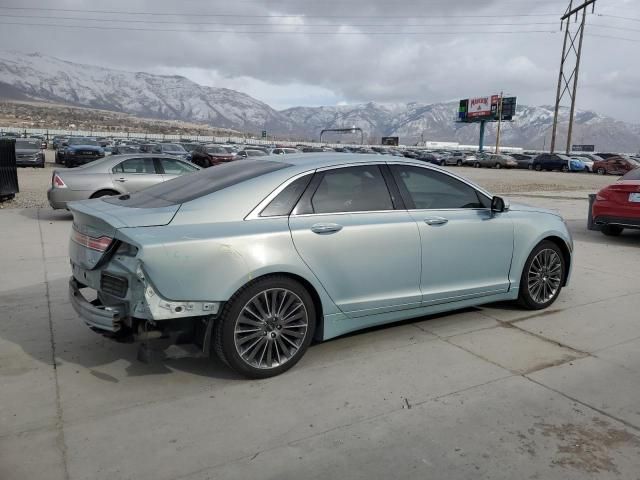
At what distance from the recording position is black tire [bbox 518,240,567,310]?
5293 mm

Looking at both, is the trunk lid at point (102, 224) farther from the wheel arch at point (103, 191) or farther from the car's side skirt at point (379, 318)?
the wheel arch at point (103, 191)

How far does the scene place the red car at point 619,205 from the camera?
910cm

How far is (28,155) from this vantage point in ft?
92.8

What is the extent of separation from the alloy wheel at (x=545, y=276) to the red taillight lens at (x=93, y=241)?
3.89 metres

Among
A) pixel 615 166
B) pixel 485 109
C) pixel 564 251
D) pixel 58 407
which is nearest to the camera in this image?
pixel 58 407

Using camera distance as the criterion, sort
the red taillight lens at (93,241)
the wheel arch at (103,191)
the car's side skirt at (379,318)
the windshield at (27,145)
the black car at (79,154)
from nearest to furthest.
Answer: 1. the red taillight lens at (93,241)
2. the car's side skirt at (379,318)
3. the wheel arch at (103,191)
4. the black car at (79,154)
5. the windshield at (27,145)

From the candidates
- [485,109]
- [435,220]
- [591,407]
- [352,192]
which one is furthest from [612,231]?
[485,109]

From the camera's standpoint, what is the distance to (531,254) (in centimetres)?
530

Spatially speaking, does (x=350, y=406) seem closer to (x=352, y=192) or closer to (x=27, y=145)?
(x=352, y=192)

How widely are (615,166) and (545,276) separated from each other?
42.0 m

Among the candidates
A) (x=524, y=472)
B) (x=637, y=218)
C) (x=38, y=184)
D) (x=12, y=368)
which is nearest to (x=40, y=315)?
(x=12, y=368)

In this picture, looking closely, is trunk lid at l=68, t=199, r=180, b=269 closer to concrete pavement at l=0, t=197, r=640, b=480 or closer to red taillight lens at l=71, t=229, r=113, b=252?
red taillight lens at l=71, t=229, r=113, b=252

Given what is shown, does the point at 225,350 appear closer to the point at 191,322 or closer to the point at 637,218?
the point at 191,322

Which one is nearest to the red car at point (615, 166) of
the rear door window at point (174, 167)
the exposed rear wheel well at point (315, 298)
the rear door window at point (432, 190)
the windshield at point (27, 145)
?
the rear door window at point (174, 167)
